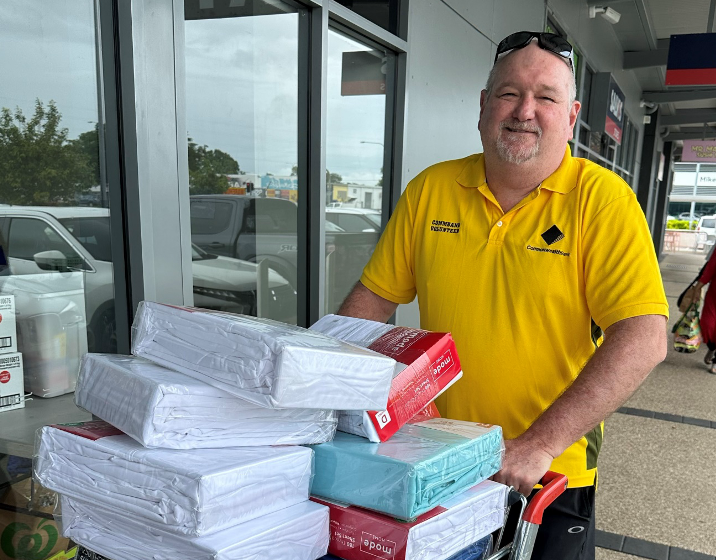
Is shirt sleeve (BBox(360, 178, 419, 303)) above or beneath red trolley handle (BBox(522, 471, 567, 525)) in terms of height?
above

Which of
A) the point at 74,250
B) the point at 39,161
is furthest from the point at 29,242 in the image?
the point at 39,161

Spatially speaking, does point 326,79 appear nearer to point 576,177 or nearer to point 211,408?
point 576,177

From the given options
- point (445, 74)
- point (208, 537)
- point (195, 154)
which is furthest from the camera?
point (445, 74)

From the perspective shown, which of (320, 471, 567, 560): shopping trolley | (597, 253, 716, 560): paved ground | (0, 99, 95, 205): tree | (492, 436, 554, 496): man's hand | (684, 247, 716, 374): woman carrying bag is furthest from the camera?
(684, 247, 716, 374): woman carrying bag

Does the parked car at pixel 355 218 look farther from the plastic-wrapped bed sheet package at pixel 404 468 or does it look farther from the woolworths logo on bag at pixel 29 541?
the plastic-wrapped bed sheet package at pixel 404 468

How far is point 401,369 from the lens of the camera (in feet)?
4.17

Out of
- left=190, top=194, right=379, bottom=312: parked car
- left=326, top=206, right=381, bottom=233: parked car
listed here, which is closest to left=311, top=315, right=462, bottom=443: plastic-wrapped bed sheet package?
left=190, top=194, right=379, bottom=312: parked car

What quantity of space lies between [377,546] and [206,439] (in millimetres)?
363

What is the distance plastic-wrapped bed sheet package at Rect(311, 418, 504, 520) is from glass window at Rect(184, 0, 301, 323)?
2.02m

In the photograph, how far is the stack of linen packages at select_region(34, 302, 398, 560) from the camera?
1010 mm

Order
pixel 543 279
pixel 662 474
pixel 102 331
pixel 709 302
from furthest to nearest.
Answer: pixel 709 302, pixel 662 474, pixel 102 331, pixel 543 279

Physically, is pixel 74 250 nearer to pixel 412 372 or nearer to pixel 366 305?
pixel 366 305

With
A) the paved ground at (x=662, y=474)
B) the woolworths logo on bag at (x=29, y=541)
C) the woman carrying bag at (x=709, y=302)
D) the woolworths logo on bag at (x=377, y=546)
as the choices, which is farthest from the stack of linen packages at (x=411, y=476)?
the woman carrying bag at (x=709, y=302)

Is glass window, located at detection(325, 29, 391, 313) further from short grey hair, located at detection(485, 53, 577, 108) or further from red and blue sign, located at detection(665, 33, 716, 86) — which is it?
red and blue sign, located at detection(665, 33, 716, 86)
